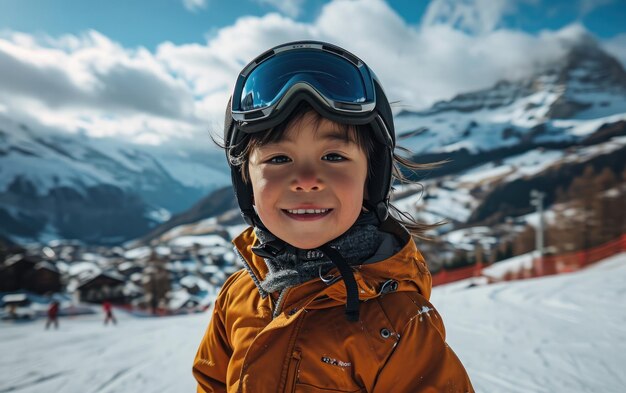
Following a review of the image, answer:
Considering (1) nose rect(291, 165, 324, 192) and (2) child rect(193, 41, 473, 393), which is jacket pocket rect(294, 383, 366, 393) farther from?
(1) nose rect(291, 165, 324, 192)

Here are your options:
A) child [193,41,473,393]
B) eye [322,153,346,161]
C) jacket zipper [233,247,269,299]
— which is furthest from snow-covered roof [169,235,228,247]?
eye [322,153,346,161]

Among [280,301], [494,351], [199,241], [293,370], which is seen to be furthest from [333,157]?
[199,241]

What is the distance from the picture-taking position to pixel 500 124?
578 ft

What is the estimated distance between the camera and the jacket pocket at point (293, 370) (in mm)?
1212

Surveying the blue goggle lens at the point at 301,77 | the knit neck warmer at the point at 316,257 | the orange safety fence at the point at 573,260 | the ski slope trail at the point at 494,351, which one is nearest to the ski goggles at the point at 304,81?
the blue goggle lens at the point at 301,77

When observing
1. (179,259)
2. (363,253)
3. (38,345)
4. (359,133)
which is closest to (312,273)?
(363,253)

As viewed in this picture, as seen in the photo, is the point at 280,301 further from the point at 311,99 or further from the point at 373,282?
the point at 311,99

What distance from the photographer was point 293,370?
1227mm

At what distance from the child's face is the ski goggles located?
0.39 ft

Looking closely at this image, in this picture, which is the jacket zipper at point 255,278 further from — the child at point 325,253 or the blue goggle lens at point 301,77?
the blue goggle lens at point 301,77

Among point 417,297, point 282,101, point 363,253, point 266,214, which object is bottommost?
point 417,297

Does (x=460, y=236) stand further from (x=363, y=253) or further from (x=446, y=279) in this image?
(x=363, y=253)

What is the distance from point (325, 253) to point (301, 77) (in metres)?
0.65

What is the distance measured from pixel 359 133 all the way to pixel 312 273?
55 centimetres
